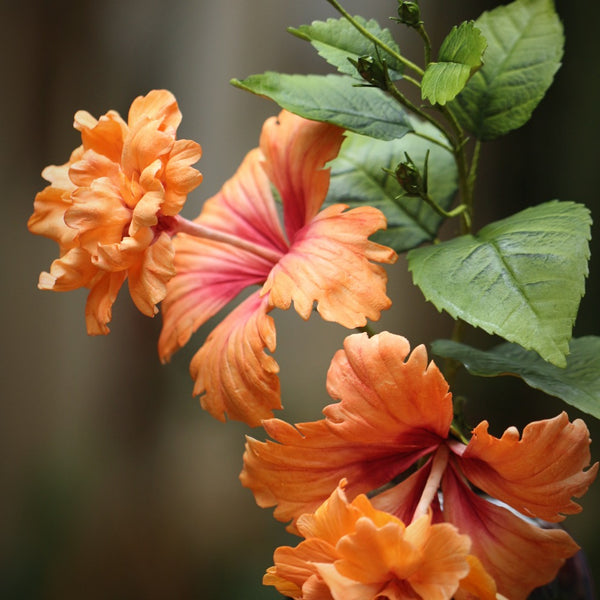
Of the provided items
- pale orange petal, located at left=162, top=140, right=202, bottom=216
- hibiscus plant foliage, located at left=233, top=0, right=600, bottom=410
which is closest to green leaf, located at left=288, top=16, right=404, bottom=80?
hibiscus plant foliage, located at left=233, top=0, right=600, bottom=410

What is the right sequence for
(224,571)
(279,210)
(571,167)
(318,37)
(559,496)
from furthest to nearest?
(224,571)
(571,167)
(279,210)
(318,37)
(559,496)

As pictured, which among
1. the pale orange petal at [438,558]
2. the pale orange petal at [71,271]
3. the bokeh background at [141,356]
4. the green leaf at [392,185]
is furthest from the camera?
the bokeh background at [141,356]

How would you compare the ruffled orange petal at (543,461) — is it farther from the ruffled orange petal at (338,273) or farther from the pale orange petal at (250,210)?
the pale orange petal at (250,210)

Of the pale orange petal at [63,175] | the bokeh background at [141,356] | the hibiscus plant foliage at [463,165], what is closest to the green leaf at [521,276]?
the hibiscus plant foliage at [463,165]

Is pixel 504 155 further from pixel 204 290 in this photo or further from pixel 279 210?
pixel 204 290

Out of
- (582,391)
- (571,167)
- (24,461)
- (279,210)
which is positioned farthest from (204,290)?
(24,461)
